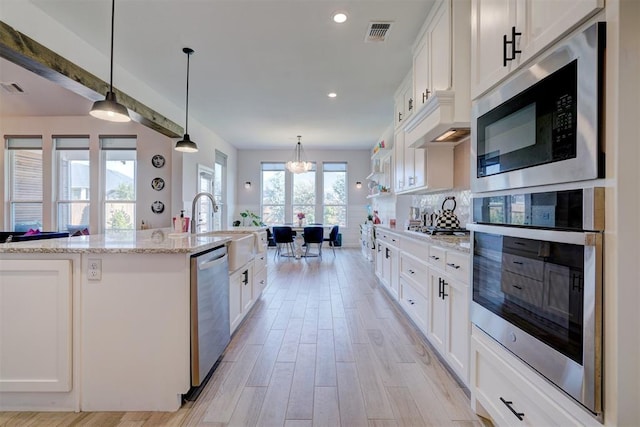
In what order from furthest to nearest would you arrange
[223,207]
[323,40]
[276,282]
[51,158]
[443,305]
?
1. [223,207]
2. [51,158]
3. [276,282]
4. [323,40]
5. [443,305]

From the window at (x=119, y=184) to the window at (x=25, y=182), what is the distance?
1174 mm

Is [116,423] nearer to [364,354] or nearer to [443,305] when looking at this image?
[364,354]

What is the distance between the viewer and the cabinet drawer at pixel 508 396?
3.59ft

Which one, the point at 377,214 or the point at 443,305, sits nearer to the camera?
the point at 443,305

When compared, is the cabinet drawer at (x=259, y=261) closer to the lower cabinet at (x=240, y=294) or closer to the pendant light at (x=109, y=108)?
the lower cabinet at (x=240, y=294)

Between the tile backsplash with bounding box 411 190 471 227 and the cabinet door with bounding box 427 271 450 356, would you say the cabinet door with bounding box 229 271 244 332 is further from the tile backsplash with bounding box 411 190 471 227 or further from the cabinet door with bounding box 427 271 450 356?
the tile backsplash with bounding box 411 190 471 227

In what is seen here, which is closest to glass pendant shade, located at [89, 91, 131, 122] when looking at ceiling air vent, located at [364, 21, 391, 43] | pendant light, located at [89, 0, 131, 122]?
pendant light, located at [89, 0, 131, 122]

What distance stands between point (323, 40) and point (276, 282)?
10.7 feet

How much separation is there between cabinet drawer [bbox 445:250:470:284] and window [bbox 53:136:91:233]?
6.05m

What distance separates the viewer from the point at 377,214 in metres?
7.13

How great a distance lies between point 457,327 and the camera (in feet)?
6.24

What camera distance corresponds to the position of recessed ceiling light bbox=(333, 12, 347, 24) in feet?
8.54

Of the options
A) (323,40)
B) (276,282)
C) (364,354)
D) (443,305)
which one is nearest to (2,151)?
(276,282)

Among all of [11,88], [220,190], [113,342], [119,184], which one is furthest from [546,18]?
[220,190]
